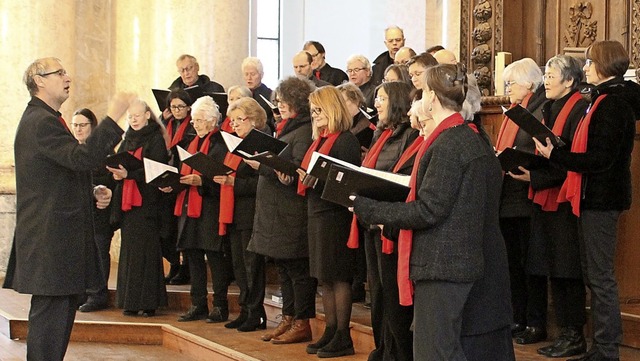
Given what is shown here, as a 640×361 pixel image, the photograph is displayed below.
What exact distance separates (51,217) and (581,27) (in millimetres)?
5644

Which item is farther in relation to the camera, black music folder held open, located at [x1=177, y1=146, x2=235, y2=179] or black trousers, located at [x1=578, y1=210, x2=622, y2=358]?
black music folder held open, located at [x1=177, y1=146, x2=235, y2=179]

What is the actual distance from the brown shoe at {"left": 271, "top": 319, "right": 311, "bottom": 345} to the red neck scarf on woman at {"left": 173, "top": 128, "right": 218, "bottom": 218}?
1180 millimetres

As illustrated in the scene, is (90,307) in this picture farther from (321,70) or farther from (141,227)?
(321,70)

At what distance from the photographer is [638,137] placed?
584 cm

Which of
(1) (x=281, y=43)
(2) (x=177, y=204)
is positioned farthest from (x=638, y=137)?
(1) (x=281, y=43)

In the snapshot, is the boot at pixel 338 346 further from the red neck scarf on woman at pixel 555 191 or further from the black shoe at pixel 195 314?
the black shoe at pixel 195 314

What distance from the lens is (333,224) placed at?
5.82 meters

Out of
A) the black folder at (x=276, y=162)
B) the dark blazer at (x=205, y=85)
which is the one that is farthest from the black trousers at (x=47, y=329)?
the dark blazer at (x=205, y=85)

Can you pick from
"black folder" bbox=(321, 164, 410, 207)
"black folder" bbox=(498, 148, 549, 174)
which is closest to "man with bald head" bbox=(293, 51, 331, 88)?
"black folder" bbox=(498, 148, 549, 174)

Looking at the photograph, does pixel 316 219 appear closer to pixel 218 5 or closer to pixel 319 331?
pixel 319 331

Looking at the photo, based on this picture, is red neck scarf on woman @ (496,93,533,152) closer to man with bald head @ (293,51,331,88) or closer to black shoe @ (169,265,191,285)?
man with bald head @ (293,51,331,88)

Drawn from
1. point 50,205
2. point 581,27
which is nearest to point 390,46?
point 581,27

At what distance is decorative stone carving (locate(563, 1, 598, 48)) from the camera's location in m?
9.12

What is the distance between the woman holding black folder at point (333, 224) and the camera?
5797 millimetres
